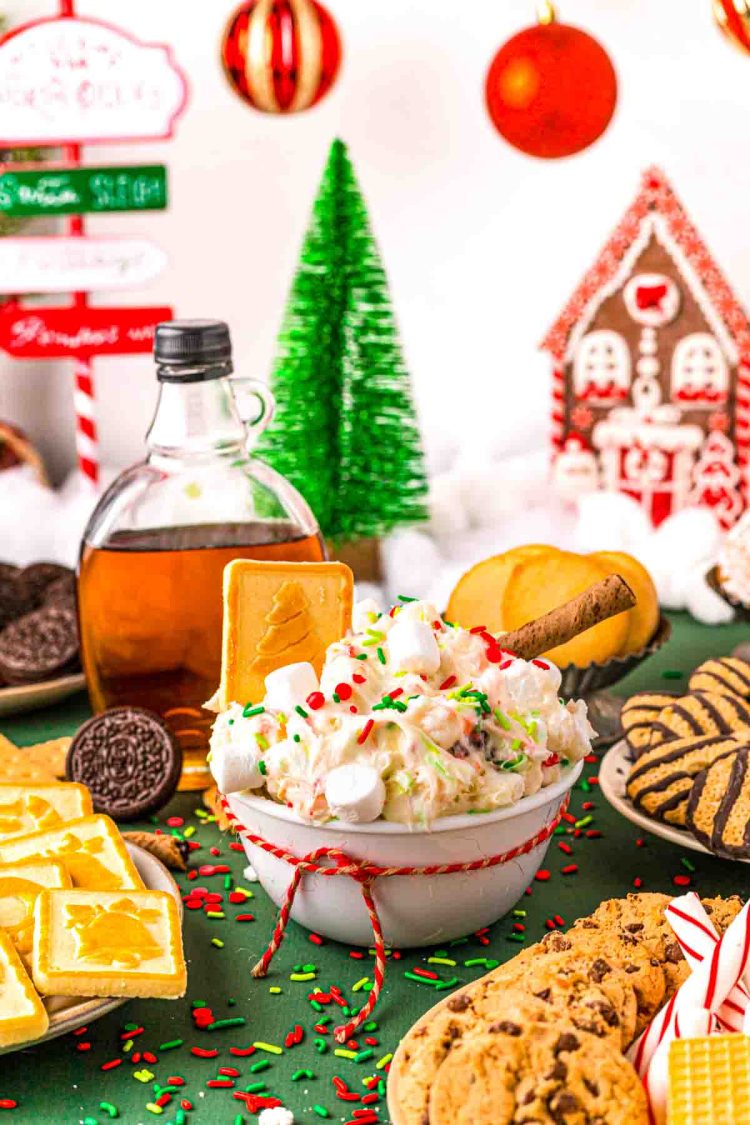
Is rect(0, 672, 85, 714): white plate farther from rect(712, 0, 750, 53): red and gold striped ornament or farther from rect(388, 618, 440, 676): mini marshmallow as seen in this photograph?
rect(712, 0, 750, 53): red and gold striped ornament

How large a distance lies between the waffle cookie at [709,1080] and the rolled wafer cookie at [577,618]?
386mm

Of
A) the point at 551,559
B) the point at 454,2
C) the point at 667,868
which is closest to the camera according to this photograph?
the point at 667,868

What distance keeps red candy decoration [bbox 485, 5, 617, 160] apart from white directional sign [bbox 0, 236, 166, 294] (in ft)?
1.65

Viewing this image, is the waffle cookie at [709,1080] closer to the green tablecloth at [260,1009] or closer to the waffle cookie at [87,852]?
the green tablecloth at [260,1009]

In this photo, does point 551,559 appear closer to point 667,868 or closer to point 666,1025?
point 667,868

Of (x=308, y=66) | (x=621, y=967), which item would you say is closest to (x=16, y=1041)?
(x=621, y=967)

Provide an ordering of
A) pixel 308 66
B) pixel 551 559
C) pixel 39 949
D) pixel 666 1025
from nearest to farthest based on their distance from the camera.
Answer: pixel 666 1025 → pixel 39 949 → pixel 551 559 → pixel 308 66

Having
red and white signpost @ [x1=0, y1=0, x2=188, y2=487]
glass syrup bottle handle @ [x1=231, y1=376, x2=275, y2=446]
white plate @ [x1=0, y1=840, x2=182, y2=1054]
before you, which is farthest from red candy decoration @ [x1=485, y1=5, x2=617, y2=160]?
white plate @ [x1=0, y1=840, x2=182, y2=1054]

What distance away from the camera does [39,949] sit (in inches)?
33.5

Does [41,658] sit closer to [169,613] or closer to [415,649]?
[169,613]

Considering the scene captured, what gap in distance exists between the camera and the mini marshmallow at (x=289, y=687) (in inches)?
36.5

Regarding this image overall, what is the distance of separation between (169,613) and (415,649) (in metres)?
0.39

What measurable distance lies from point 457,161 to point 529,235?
160mm

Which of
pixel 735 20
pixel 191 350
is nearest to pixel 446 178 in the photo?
pixel 735 20
